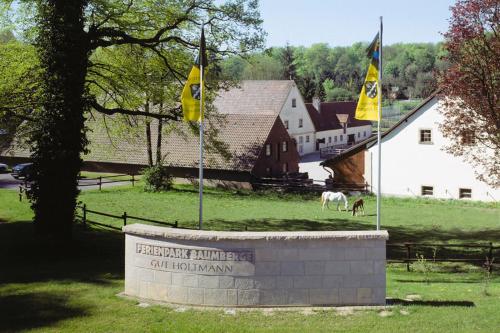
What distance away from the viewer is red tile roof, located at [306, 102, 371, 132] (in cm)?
7650

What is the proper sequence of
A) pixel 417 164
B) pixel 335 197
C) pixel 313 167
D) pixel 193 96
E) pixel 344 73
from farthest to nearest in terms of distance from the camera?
pixel 344 73 < pixel 313 167 < pixel 417 164 < pixel 335 197 < pixel 193 96

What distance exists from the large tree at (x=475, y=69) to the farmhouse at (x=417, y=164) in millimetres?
17635

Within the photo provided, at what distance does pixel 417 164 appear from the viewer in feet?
130

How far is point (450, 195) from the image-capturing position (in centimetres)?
3847

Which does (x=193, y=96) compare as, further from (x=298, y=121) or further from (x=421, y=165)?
(x=298, y=121)

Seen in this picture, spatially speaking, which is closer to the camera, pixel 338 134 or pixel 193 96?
pixel 193 96

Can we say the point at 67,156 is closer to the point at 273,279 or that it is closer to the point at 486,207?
the point at 273,279

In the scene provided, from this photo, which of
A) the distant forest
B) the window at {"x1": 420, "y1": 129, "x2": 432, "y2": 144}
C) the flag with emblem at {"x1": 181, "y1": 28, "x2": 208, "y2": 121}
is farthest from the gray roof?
the flag with emblem at {"x1": 181, "y1": 28, "x2": 208, "y2": 121}

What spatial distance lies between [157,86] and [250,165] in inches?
777

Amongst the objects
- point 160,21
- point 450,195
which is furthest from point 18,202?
point 450,195

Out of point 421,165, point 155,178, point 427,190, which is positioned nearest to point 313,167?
point 421,165

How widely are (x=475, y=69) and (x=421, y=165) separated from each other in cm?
2029

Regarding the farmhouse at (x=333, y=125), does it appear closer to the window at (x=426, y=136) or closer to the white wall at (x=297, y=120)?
the white wall at (x=297, y=120)

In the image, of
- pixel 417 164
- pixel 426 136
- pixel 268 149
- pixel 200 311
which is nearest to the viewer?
pixel 200 311
